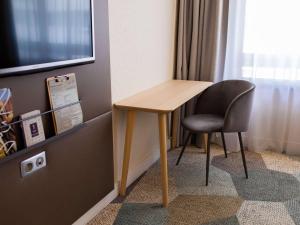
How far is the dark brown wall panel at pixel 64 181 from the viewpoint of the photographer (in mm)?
1445

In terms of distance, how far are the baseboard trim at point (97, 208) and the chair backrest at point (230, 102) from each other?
964 mm

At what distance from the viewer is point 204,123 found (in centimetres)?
258

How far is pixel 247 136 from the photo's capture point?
3.24m

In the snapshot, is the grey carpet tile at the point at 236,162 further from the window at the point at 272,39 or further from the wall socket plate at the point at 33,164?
the wall socket plate at the point at 33,164

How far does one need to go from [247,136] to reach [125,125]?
56.8 inches

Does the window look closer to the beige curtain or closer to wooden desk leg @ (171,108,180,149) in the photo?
the beige curtain

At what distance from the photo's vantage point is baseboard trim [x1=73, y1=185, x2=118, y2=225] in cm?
199

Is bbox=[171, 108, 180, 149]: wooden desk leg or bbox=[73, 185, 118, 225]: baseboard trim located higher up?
bbox=[171, 108, 180, 149]: wooden desk leg

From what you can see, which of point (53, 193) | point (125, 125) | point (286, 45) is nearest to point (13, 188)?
point (53, 193)

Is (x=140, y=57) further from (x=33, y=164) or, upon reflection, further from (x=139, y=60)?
(x=33, y=164)

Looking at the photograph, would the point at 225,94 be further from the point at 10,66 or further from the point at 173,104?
the point at 10,66

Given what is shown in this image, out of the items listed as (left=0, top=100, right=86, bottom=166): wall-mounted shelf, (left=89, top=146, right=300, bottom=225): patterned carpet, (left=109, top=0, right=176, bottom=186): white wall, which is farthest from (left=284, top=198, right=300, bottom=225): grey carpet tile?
(left=0, top=100, right=86, bottom=166): wall-mounted shelf

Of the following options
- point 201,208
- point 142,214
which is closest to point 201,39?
point 201,208

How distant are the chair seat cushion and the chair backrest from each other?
7 cm
